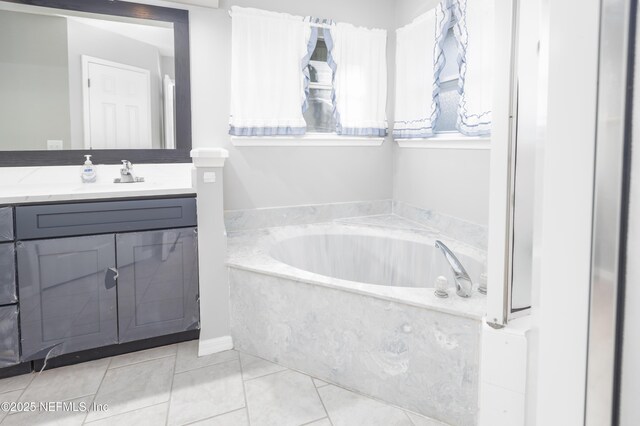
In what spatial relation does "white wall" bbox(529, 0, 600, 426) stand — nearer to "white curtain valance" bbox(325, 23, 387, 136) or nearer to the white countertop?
the white countertop

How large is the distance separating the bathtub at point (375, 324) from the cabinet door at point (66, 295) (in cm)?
65

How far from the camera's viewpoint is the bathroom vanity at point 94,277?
Answer: 1818mm

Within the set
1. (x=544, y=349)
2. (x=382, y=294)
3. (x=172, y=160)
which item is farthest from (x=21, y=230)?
(x=544, y=349)

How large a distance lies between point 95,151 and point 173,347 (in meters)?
1.33

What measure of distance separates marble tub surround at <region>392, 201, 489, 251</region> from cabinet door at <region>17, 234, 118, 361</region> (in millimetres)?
2063

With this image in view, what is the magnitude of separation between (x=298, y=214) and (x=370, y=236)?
61cm

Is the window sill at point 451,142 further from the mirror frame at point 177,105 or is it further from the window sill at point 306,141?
the mirror frame at point 177,105

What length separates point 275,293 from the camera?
1984mm

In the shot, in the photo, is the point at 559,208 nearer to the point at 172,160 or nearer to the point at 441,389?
the point at 441,389

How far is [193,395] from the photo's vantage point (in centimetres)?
177

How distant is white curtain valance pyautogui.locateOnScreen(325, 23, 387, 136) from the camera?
287 centimetres

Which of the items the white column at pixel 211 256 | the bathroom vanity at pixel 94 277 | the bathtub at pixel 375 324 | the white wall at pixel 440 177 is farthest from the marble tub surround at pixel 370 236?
the bathroom vanity at pixel 94 277

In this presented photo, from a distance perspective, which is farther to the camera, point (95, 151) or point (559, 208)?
point (95, 151)

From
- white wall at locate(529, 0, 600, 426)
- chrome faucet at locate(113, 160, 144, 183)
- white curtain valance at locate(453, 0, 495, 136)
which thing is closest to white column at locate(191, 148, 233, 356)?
chrome faucet at locate(113, 160, 144, 183)
